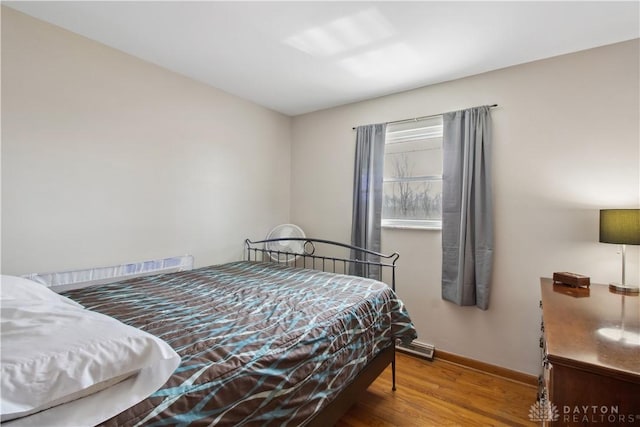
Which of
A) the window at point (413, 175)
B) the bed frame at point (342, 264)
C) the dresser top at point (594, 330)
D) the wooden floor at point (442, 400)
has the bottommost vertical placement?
the wooden floor at point (442, 400)

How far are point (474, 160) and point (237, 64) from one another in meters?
2.10

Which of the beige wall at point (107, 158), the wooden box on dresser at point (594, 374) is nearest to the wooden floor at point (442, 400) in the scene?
the wooden box on dresser at point (594, 374)

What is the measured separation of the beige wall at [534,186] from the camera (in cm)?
199

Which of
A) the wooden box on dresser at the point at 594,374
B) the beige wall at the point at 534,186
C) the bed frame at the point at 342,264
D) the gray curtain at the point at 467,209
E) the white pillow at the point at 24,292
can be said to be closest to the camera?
the wooden box on dresser at the point at 594,374

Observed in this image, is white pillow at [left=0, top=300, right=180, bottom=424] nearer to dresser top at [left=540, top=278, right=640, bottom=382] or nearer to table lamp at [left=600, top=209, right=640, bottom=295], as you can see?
dresser top at [left=540, top=278, right=640, bottom=382]

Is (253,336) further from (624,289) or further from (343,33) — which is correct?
(624,289)

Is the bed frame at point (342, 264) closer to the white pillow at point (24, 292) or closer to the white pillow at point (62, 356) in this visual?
the white pillow at point (62, 356)

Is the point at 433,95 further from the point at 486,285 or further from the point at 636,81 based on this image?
the point at 486,285

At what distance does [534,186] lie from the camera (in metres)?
2.25

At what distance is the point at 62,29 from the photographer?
6.30 ft

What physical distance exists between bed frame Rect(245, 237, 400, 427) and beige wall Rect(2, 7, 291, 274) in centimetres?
38

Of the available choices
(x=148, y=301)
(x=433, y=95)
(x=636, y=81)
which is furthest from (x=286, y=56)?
(x=636, y=81)

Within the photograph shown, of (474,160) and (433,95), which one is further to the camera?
(433,95)

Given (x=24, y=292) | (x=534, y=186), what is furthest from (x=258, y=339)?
(x=534, y=186)
